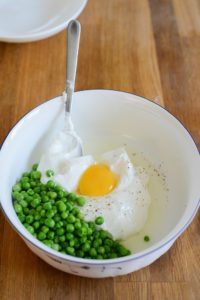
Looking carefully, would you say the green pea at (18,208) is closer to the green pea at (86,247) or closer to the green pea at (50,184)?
the green pea at (50,184)

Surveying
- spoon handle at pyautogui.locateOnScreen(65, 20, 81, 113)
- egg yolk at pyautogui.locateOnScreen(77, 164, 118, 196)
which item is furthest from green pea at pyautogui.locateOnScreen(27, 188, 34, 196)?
spoon handle at pyautogui.locateOnScreen(65, 20, 81, 113)

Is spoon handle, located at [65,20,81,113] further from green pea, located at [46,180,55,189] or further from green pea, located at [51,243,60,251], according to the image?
green pea, located at [51,243,60,251]

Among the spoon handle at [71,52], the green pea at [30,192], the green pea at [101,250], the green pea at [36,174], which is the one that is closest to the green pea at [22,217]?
the green pea at [30,192]

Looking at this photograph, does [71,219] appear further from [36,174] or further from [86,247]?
[36,174]

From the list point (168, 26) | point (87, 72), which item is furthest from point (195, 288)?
point (168, 26)

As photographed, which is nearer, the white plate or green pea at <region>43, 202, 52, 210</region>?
green pea at <region>43, 202, 52, 210</region>

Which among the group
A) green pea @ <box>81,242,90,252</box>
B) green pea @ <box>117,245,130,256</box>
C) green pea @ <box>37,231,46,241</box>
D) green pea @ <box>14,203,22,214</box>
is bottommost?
green pea @ <box>117,245,130,256</box>

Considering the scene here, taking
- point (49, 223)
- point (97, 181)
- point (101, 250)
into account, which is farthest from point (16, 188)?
point (101, 250)
